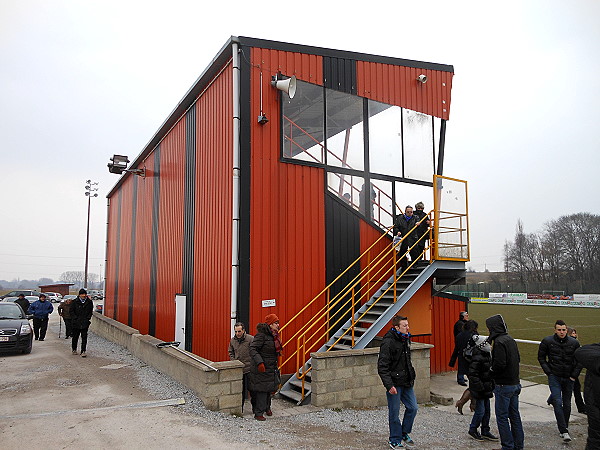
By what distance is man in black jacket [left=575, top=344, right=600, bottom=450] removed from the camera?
498cm

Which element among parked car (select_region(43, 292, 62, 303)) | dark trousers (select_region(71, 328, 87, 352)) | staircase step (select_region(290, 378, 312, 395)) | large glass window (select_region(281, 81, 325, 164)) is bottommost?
parked car (select_region(43, 292, 62, 303))

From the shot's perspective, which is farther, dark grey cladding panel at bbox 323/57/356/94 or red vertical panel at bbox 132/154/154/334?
red vertical panel at bbox 132/154/154/334

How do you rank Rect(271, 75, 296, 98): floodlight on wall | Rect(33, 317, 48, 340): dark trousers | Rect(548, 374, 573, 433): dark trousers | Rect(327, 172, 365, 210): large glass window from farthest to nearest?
Rect(33, 317, 48, 340): dark trousers
Rect(327, 172, 365, 210): large glass window
Rect(271, 75, 296, 98): floodlight on wall
Rect(548, 374, 573, 433): dark trousers

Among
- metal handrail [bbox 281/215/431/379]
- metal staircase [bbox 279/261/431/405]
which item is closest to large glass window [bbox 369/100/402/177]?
metal handrail [bbox 281/215/431/379]

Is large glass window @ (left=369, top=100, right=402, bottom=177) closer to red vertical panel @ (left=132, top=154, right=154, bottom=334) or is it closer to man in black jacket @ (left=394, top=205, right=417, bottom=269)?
man in black jacket @ (left=394, top=205, right=417, bottom=269)

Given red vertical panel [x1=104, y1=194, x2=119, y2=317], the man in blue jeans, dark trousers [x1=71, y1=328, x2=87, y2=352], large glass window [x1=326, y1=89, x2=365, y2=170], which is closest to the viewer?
the man in blue jeans

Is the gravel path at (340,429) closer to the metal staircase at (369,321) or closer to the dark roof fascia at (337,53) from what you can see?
the metal staircase at (369,321)

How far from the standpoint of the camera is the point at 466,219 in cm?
1121

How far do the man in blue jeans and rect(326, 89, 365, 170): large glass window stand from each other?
6185mm

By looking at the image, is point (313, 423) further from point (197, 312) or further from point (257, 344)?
point (197, 312)

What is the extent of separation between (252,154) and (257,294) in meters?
2.98

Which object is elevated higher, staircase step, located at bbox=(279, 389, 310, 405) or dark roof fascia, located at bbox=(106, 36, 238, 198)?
dark roof fascia, located at bbox=(106, 36, 238, 198)

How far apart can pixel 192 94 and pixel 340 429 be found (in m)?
9.33

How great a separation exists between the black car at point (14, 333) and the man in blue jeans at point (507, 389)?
12714 mm
